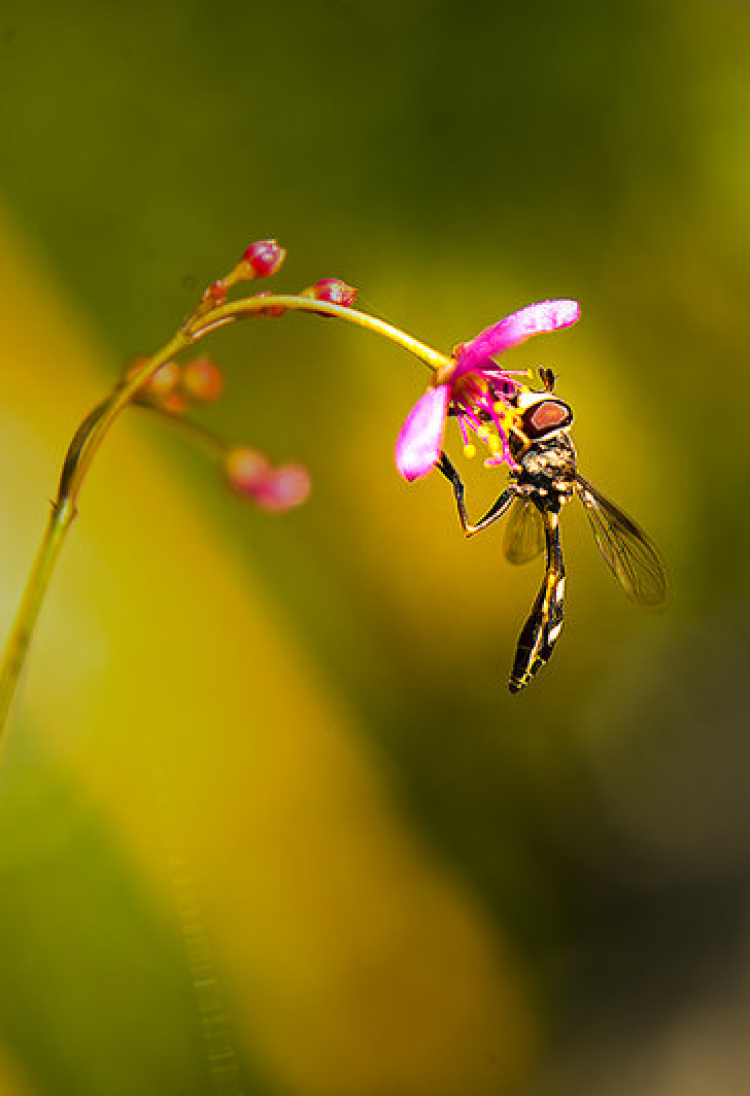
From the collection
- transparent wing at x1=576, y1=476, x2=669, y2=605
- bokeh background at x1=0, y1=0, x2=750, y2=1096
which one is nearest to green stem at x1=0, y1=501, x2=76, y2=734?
transparent wing at x1=576, y1=476, x2=669, y2=605

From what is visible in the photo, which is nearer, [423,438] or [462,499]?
[423,438]

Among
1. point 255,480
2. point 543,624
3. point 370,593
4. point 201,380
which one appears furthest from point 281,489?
point 370,593

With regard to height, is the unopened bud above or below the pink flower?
above

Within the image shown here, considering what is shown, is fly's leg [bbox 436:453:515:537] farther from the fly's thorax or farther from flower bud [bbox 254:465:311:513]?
flower bud [bbox 254:465:311:513]

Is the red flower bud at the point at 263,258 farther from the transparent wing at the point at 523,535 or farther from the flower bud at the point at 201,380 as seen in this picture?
the transparent wing at the point at 523,535

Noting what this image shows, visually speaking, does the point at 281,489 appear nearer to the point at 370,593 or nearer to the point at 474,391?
the point at 474,391

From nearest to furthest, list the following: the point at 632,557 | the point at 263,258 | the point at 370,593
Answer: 1. the point at 263,258
2. the point at 632,557
3. the point at 370,593

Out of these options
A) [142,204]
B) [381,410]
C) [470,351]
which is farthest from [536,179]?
[470,351]
